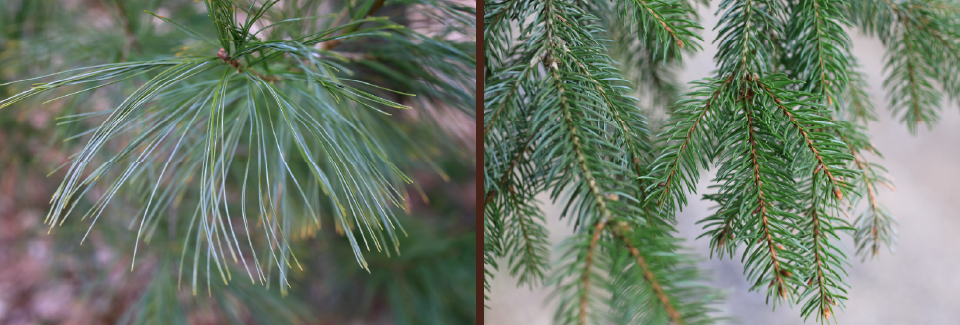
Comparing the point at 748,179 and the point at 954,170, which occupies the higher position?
the point at 954,170

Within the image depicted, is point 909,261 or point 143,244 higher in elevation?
point 909,261

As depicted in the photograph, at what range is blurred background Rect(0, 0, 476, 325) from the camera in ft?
1.40

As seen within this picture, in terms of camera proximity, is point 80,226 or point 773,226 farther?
point 80,226

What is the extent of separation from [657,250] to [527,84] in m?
0.08

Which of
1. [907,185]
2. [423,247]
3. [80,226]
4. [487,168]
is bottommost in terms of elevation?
[80,226]

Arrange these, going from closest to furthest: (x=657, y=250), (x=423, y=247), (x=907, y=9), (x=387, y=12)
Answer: (x=657, y=250) < (x=907, y=9) < (x=387, y=12) < (x=423, y=247)

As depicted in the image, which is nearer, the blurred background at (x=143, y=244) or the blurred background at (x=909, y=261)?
the blurred background at (x=143, y=244)

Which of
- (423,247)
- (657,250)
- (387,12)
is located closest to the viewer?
(657,250)

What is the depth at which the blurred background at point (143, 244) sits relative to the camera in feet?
1.40

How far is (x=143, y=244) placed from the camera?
592mm

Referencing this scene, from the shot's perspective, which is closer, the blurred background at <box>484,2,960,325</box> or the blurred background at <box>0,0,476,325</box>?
the blurred background at <box>0,0,476,325</box>

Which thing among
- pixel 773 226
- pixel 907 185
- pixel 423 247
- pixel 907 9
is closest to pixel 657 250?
pixel 773 226

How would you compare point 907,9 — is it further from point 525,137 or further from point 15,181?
point 15,181

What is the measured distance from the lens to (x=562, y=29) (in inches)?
7.0
